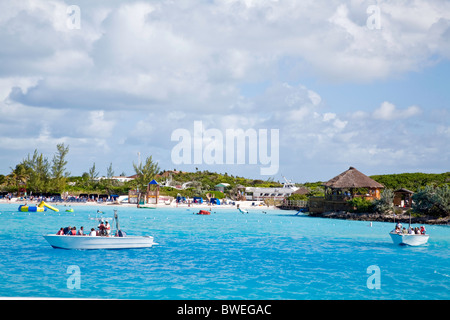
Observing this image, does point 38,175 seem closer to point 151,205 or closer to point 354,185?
point 151,205

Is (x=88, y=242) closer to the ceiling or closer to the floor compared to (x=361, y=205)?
closer to the floor

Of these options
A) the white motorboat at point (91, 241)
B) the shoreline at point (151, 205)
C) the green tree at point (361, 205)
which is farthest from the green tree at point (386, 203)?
the white motorboat at point (91, 241)

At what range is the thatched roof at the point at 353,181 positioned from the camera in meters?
69.2

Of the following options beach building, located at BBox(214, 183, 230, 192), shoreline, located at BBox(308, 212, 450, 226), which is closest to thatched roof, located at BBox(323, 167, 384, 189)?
shoreline, located at BBox(308, 212, 450, 226)

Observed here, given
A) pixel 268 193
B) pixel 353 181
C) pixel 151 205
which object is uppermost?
pixel 353 181

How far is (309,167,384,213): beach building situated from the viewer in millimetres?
69625

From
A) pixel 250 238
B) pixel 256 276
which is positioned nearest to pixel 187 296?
pixel 256 276

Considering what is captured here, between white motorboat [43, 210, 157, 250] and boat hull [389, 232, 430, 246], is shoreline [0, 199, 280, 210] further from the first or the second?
boat hull [389, 232, 430, 246]

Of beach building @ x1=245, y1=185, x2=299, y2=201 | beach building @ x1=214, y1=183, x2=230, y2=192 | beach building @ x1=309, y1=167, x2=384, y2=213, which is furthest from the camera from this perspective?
beach building @ x1=214, y1=183, x2=230, y2=192

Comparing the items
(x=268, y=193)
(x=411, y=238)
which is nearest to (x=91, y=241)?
(x=411, y=238)

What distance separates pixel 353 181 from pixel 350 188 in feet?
6.11

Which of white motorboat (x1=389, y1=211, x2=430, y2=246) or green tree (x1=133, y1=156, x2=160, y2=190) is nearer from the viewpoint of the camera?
white motorboat (x1=389, y1=211, x2=430, y2=246)

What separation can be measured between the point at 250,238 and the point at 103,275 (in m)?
21.9

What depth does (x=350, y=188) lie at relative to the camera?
71062 millimetres
